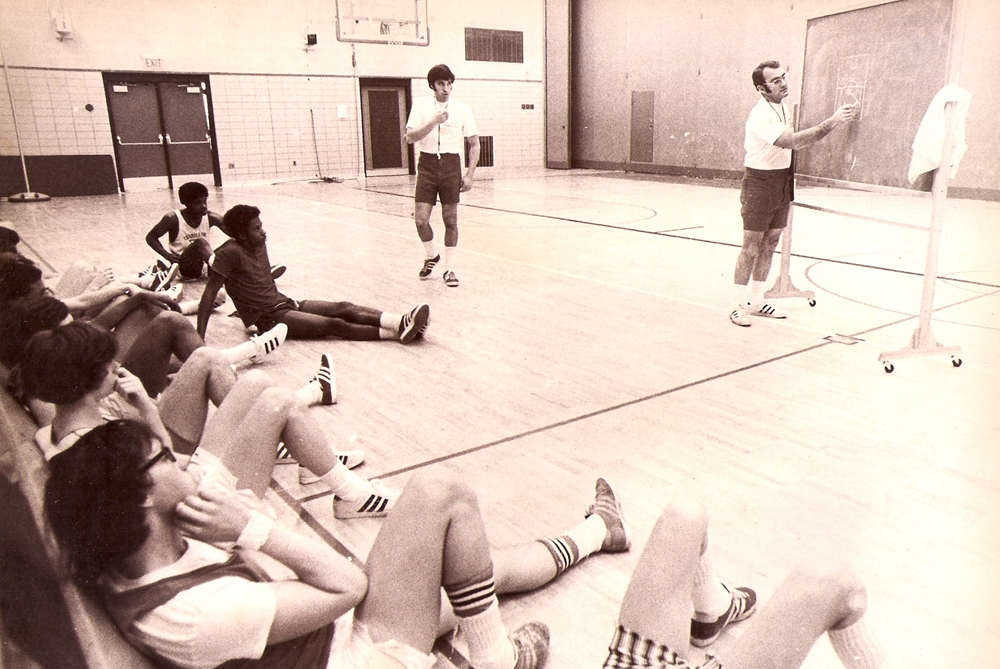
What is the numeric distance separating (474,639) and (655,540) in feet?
1.45

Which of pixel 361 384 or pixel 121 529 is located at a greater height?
pixel 121 529

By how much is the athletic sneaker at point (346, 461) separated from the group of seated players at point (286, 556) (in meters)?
0.23

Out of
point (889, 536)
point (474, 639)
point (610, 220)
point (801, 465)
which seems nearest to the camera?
point (474, 639)

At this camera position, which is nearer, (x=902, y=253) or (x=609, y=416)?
(x=609, y=416)

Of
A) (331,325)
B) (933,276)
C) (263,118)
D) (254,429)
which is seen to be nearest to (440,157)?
(331,325)

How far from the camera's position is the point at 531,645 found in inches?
65.0

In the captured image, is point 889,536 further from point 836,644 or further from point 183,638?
point 183,638

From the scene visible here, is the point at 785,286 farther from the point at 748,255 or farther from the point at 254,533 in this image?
the point at 254,533

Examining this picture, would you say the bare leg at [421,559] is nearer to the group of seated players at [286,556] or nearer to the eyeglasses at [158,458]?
the group of seated players at [286,556]

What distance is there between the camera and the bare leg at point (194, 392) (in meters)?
2.42

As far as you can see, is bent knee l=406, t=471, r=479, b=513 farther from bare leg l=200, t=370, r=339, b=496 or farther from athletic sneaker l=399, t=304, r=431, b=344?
athletic sneaker l=399, t=304, r=431, b=344

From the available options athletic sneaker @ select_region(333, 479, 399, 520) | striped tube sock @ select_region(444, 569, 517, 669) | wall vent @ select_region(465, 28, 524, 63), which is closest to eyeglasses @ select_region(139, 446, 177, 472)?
striped tube sock @ select_region(444, 569, 517, 669)

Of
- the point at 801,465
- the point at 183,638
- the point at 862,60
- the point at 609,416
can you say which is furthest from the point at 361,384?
the point at 862,60

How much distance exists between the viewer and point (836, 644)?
4.33 ft
